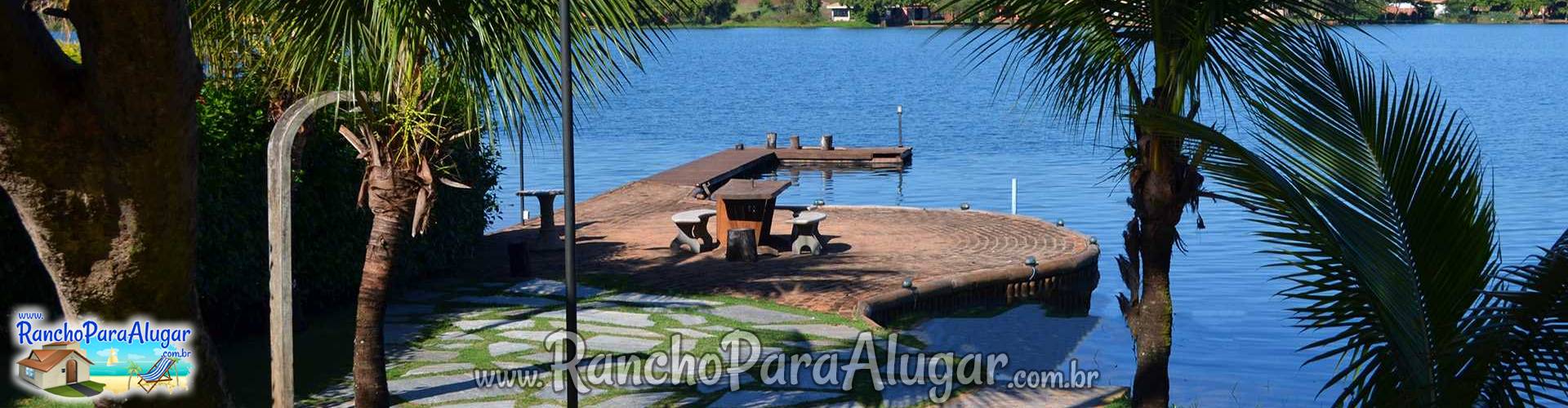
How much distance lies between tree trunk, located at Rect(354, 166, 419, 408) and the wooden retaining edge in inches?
171

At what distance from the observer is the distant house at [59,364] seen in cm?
605

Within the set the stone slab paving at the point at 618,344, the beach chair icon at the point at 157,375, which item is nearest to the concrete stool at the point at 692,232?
the stone slab paving at the point at 618,344

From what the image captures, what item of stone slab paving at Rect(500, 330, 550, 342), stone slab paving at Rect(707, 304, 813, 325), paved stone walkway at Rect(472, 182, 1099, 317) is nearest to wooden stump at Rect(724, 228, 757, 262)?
paved stone walkway at Rect(472, 182, 1099, 317)

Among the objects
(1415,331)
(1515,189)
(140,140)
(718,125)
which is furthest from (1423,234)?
→ (718,125)

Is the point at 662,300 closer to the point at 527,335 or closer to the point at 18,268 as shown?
the point at 527,335

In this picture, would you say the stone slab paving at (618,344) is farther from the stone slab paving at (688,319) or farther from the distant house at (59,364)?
the distant house at (59,364)

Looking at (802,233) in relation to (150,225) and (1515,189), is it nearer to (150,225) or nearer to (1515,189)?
(150,225)

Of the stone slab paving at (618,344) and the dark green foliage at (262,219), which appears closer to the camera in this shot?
the dark green foliage at (262,219)


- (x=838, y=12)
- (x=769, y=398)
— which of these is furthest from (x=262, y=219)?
(x=838, y=12)

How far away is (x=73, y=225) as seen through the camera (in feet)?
16.7

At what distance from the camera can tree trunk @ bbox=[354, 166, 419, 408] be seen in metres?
8.59

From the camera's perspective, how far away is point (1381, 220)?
18.4 feet

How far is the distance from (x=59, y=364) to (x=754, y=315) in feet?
20.3

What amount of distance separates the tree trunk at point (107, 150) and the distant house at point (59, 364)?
726mm
